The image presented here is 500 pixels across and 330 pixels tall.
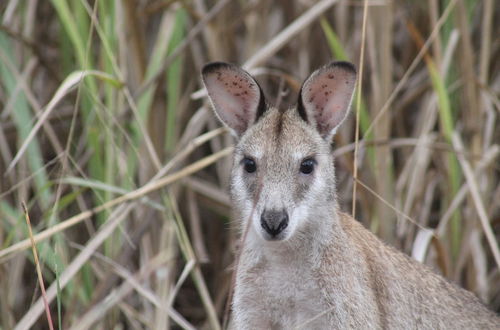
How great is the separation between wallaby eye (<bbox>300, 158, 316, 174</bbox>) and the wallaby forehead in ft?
0.09

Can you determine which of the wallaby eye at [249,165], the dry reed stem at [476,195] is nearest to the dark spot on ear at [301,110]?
the wallaby eye at [249,165]

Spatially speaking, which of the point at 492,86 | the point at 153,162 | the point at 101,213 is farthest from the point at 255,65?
the point at 492,86

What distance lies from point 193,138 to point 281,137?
1.57 meters

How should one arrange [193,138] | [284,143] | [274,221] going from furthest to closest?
[193,138] < [284,143] < [274,221]

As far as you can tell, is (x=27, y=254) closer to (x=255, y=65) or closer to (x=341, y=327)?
(x=255, y=65)

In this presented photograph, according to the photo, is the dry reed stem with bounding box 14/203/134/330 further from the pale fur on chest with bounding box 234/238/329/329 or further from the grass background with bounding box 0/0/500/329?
the pale fur on chest with bounding box 234/238/329/329

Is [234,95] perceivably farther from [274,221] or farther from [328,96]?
[274,221]

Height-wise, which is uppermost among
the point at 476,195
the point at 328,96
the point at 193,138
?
the point at 328,96

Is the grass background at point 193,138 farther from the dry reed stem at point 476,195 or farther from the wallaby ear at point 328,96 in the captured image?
the wallaby ear at point 328,96

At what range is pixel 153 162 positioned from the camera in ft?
16.4

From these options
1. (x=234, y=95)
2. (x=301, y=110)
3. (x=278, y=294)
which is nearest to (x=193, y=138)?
(x=234, y=95)

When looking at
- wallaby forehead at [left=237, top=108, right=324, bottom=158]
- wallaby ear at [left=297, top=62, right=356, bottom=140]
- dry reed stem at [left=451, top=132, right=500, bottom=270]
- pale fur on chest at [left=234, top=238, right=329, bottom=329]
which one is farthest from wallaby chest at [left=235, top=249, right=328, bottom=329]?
dry reed stem at [left=451, top=132, right=500, bottom=270]

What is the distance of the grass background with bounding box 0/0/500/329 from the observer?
15.6 feet

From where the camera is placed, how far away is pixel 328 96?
12.5 ft
